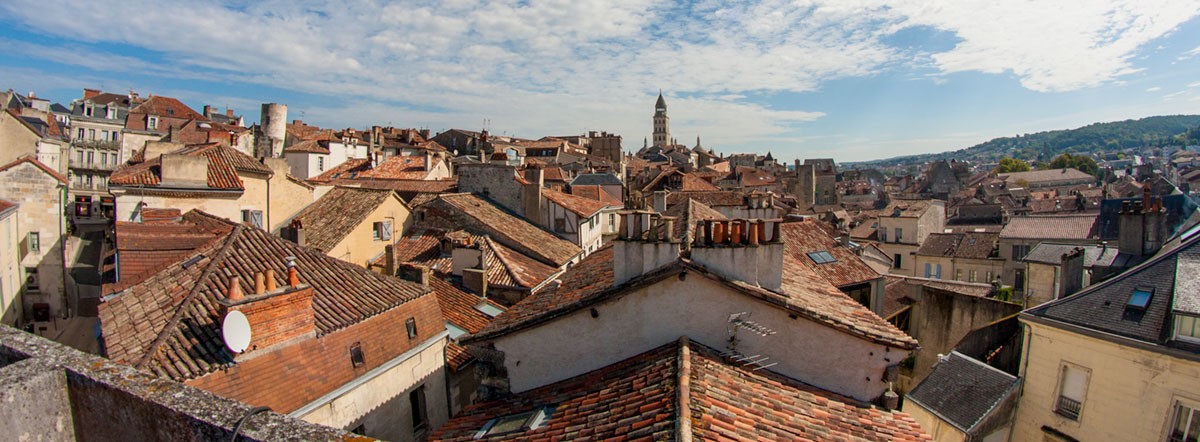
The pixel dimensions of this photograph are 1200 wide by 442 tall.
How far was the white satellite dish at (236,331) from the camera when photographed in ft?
28.8

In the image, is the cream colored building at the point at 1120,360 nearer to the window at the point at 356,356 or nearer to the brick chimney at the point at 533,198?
the window at the point at 356,356

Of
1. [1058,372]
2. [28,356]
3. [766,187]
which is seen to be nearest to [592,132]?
[766,187]

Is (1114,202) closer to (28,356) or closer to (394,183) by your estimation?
(394,183)

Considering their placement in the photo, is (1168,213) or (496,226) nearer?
(1168,213)

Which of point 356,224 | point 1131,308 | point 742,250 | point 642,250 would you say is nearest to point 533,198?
point 356,224

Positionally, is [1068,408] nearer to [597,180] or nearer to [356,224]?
[356,224]

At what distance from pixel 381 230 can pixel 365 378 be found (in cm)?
1339

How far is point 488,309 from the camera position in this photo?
1731 centimetres

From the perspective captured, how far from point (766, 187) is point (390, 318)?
66.6 metres

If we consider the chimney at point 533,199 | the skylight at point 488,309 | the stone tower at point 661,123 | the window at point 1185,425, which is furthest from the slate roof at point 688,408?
the stone tower at point 661,123

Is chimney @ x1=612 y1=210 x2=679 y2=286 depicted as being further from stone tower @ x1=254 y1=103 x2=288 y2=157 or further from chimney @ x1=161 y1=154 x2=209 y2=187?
stone tower @ x1=254 y1=103 x2=288 y2=157

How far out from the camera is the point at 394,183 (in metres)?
35.3

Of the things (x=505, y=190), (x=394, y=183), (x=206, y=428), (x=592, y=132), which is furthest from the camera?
(x=592, y=132)

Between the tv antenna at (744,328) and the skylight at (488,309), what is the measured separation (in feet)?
31.8
